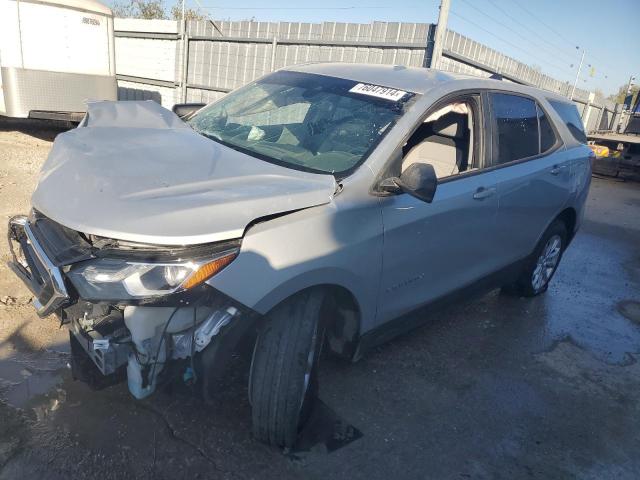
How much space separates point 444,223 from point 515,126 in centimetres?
128

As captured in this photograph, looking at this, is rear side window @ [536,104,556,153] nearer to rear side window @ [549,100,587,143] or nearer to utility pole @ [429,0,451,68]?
rear side window @ [549,100,587,143]

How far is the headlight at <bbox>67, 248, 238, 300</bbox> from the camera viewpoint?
2.00m

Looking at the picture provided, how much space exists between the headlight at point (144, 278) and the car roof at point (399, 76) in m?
1.81

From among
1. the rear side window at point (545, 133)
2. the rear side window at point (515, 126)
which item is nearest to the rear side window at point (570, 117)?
the rear side window at point (545, 133)

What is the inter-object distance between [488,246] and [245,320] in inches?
82.6

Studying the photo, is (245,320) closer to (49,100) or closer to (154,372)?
(154,372)

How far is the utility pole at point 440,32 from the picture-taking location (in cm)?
802

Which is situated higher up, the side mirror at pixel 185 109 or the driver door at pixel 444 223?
the side mirror at pixel 185 109

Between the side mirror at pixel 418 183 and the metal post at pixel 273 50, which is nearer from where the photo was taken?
the side mirror at pixel 418 183

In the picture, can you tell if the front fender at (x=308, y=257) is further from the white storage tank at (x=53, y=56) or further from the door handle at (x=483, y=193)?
the white storage tank at (x=53, y=56)

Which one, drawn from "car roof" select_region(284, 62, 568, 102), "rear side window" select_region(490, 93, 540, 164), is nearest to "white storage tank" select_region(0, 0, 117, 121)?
"car roof" select_region(284, 62, 568, 102)

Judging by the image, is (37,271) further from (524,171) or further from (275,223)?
(524,171)

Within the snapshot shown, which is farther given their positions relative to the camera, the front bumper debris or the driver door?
the driver door

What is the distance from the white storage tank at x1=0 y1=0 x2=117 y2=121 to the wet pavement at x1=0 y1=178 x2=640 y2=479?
6587 millimetres
